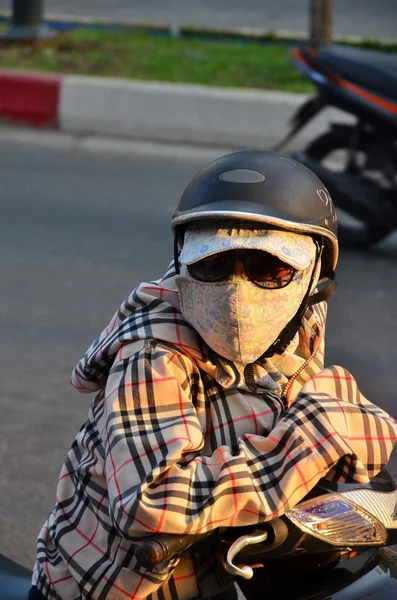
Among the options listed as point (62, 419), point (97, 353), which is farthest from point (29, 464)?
point (97, 353)

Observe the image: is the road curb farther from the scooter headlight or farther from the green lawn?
the scooter headlight

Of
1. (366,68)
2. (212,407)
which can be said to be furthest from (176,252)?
(366,68)

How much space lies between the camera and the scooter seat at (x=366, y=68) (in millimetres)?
5965

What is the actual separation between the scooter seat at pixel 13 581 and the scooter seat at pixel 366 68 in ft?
14.6

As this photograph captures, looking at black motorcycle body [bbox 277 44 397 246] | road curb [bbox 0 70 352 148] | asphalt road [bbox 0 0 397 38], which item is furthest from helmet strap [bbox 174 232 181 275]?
asphalt road [bbox 0 0 397 38]

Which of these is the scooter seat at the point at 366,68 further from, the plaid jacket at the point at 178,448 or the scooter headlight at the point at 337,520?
the scooter headlight at the point at 337,520

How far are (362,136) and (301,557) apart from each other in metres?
4.69

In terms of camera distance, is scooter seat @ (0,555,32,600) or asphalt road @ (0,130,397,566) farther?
asphalt road @ (0,130,397,566)

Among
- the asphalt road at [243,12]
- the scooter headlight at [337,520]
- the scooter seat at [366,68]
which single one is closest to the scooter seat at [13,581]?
the scooter headlight at [337,520]

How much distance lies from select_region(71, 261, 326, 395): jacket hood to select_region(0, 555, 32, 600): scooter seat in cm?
36

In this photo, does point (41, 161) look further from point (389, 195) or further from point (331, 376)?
point (331, 376)

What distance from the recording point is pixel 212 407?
1773 millimetres

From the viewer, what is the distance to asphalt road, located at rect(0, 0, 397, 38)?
12.8 meters

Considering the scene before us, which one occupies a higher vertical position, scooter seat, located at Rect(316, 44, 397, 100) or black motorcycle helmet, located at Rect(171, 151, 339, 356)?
black motorcycle helmet, located at Rect(171, 151, 339, 356)
